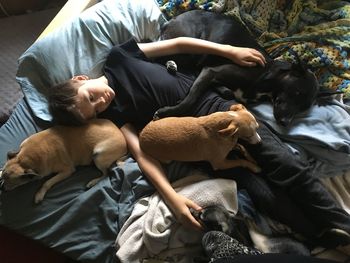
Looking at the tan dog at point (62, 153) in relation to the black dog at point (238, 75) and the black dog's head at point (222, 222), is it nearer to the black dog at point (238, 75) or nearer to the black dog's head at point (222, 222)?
the black dog at point (238, 75)

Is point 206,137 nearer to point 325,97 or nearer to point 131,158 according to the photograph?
point 131,158

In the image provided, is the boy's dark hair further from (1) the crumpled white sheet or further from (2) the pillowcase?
(1) the crumpled white sheet

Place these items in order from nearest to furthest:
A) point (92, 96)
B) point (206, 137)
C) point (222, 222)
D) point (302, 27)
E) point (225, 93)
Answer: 1. point (222, 222)
2. point (206, 137)
3. point (92, 96)
4. point (225, 93)
5. point (302, 27)

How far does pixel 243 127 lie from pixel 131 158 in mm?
442

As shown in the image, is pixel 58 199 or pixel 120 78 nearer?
pixel 58 199

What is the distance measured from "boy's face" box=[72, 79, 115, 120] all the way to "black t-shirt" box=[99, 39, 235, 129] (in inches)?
2.4

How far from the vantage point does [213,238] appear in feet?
3.46

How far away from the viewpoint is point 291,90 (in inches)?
54.9

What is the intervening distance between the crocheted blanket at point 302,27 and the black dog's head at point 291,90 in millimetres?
75

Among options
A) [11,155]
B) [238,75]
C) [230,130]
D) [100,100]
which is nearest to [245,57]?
[238,75]

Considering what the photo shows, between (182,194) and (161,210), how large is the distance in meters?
0.09

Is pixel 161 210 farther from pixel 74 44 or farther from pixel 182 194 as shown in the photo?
pixel 74 44

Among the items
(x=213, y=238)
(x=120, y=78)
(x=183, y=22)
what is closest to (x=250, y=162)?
(x=213, y=238)

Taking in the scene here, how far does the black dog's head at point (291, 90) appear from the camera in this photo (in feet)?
4.38
